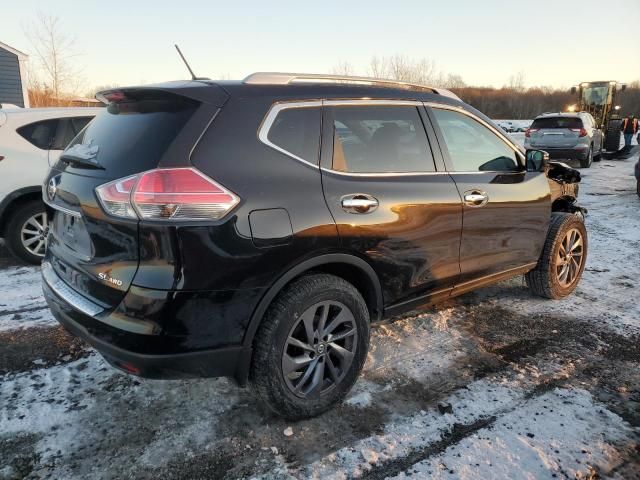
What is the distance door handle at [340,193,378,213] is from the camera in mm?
2545

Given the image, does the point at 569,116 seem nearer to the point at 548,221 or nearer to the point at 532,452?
the point at 548,221

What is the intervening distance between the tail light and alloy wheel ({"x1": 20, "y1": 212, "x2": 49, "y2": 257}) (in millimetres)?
3551

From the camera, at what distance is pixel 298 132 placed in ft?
8.23

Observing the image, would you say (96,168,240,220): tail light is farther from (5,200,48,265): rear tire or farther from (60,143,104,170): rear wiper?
(5,200,48,265): rear tire

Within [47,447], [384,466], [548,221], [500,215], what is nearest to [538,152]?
[548,221]

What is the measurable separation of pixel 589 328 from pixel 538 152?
1.47 meters

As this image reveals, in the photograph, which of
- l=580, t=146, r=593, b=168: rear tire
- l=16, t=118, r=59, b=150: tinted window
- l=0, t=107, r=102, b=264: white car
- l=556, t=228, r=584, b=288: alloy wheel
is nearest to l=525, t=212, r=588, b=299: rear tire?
l=556, t=228, r=584, b=288: alloy wheel

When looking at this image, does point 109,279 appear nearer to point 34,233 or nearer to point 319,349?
point 319,349

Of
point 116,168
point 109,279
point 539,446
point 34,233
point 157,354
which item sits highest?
point 116,168

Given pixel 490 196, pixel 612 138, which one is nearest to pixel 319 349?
pixel 490 196

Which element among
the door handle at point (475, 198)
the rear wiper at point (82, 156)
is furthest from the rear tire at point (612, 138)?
the rear wiper at point (82, 156)

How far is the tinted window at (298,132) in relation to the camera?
2432 millimetres

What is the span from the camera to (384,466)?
227 cm

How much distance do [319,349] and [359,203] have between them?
2.68 feet
